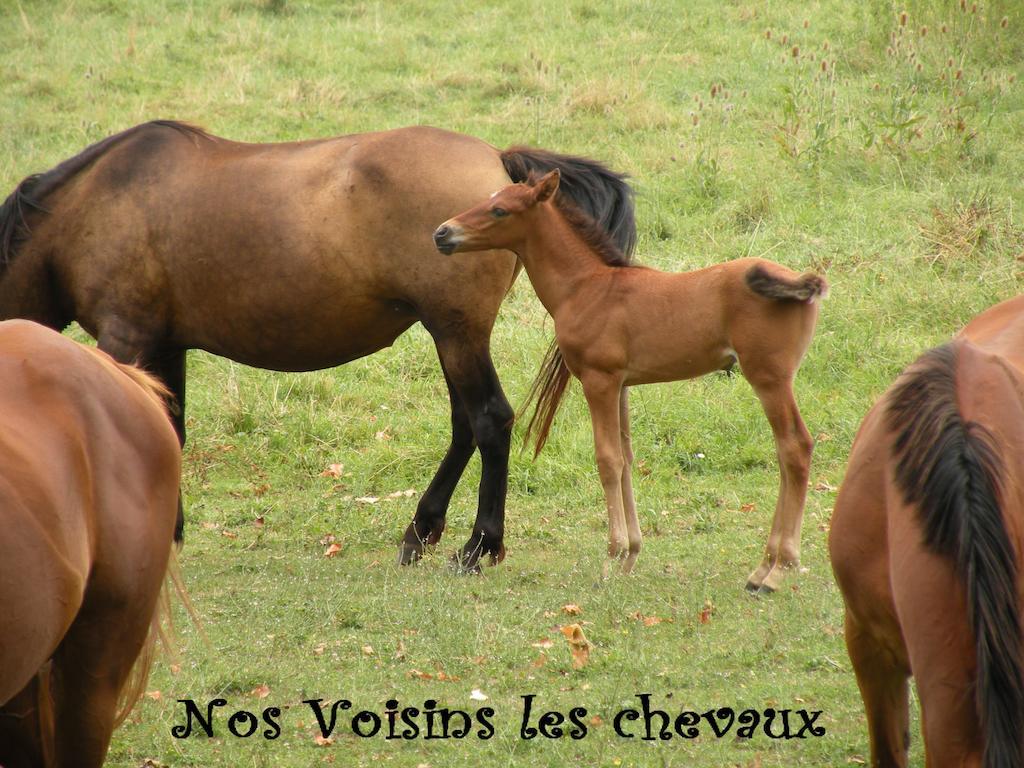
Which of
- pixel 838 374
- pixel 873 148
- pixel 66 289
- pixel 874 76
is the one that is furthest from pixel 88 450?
pixel 874 76

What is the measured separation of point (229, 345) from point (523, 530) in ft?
6.20

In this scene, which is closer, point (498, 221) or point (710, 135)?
point (498, 221)

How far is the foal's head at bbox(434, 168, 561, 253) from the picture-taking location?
5758mm

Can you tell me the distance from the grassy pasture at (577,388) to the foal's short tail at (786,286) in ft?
4.23

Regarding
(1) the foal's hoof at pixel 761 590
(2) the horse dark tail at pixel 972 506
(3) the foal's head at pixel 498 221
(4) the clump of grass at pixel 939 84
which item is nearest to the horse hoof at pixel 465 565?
(1) the foal's hoof at pixel 761 590

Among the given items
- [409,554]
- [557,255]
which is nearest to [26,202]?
[409,554]

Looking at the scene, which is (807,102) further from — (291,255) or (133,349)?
(133,349)

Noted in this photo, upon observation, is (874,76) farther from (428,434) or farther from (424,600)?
(424,600)

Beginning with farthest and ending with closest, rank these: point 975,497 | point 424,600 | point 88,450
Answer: point 424,600, point 88,450, point 975,497

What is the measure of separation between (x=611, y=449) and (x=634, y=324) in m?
0.59

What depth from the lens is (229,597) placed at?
5770 mm

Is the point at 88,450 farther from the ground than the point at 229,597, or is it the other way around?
the point at 88,450

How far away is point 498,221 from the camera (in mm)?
5863

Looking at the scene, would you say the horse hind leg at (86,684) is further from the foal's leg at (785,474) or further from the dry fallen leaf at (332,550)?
the dry fallen leaf at (332,550)
